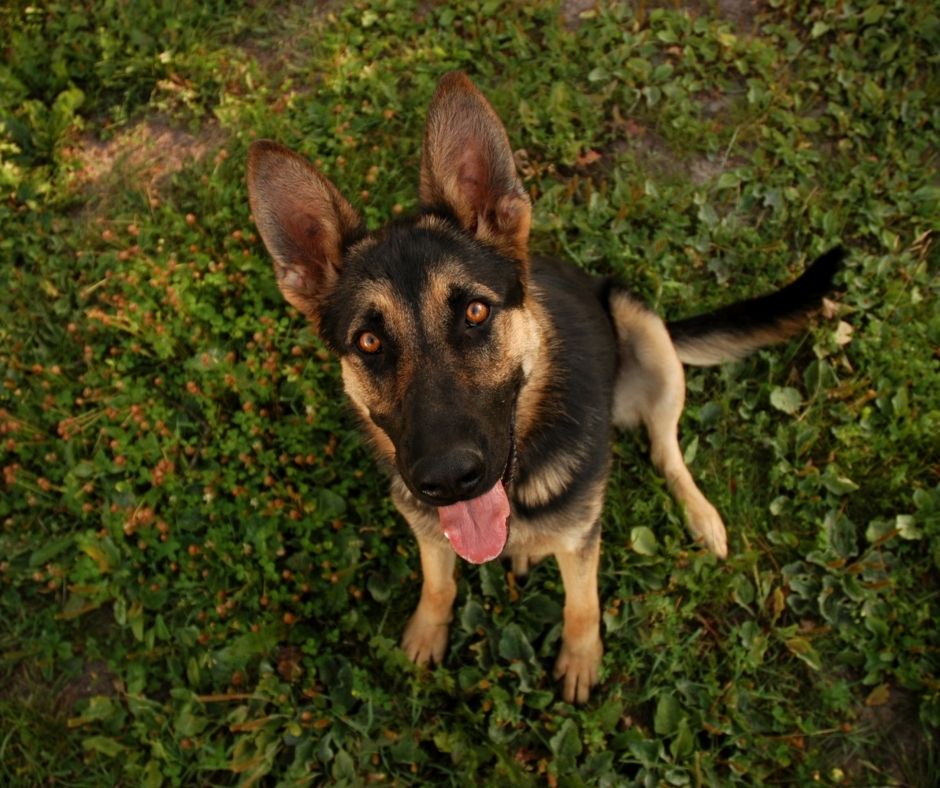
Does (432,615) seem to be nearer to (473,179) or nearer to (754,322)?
(473,179)

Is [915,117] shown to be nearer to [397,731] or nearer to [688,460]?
[688,460]

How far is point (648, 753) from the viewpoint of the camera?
3615mm

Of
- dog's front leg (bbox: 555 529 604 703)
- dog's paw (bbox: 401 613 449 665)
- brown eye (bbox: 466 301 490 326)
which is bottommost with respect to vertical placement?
dog's paw (bbox: 401 613 449 665)

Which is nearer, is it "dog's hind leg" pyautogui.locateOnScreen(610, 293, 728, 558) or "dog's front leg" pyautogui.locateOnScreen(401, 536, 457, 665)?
"dog's front leg" pyautogui.locateOnScreen(401, 536, 457, 665)

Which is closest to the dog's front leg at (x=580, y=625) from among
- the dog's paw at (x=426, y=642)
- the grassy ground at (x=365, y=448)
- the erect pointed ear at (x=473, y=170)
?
the grassy ground at (x=365, y=448)

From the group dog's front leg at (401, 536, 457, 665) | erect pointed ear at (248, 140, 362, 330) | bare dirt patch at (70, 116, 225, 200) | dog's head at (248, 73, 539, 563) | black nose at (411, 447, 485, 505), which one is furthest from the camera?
bare dirt patch at (70, 116, 225, 200)

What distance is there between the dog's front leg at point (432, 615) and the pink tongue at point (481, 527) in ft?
2.06

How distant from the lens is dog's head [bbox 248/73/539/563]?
279 cm

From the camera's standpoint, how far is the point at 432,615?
395cm

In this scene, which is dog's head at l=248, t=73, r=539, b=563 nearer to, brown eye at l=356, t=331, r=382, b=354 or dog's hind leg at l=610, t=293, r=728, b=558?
brown eye at l=356, t=331, r=382, b=354

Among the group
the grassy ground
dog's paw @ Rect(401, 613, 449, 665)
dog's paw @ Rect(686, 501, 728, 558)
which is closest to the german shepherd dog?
dog's paw @ Rect(401, 613, 449, 665)

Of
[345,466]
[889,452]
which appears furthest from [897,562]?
[345,466]

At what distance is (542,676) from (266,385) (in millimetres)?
2319

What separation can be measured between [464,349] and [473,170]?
30.0 inches
